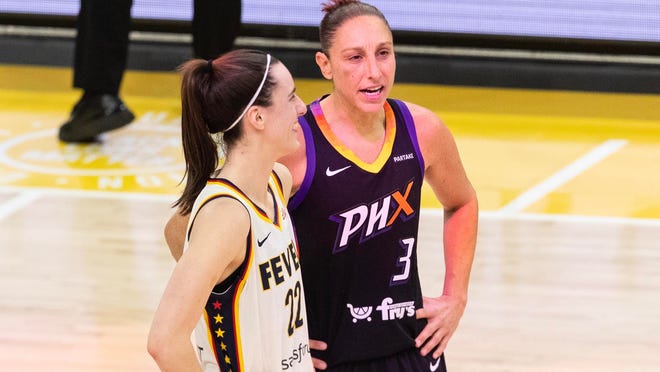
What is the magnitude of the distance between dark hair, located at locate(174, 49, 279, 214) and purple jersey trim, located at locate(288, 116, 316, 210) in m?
0.42

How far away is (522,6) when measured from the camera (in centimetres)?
728

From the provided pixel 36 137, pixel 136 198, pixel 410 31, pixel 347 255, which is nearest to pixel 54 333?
pixel 136 198

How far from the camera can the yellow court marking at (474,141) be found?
5934mm

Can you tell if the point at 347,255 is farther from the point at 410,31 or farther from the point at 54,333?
the point at 410,31

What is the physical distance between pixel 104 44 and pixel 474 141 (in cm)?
206

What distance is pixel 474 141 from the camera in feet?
21.8

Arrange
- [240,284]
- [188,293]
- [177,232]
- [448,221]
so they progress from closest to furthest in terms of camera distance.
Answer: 1. [188,293]
2. [240,284]
3. [177,232]
4. [448,221]

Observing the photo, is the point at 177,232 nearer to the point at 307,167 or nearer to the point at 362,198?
the point at 307,167

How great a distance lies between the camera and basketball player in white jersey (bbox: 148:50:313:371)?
7.55 feet

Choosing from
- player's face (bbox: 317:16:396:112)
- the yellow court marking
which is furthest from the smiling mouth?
the yellow court marking

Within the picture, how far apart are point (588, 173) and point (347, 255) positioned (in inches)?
139

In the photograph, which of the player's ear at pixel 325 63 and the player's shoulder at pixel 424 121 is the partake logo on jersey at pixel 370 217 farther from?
the player's ear at pixel 325 63

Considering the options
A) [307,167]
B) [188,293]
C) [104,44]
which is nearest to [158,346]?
[188,293]

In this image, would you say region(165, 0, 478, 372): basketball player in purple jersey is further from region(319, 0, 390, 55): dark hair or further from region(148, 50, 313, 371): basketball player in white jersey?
region(148, 50, 313, 371): basketball player in white jersey
